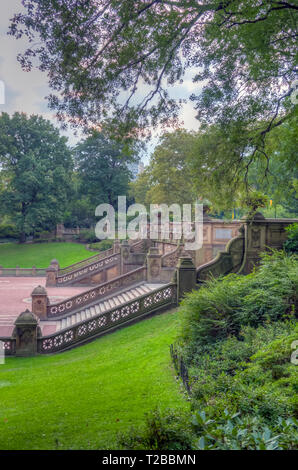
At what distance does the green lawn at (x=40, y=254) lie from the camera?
1671 inches

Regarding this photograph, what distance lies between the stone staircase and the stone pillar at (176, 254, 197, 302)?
415 cm

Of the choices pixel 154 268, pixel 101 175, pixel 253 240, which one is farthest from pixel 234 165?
pixel 101 175

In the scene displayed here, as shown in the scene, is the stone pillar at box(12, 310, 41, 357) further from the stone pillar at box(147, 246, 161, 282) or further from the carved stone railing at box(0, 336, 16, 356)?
the stone pillar at box(147, 246, 161, 282)

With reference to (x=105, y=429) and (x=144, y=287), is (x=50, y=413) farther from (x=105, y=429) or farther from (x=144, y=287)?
(x=144, y=287)

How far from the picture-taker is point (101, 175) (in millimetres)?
58844

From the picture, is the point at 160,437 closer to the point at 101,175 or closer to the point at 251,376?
the point at 251,376

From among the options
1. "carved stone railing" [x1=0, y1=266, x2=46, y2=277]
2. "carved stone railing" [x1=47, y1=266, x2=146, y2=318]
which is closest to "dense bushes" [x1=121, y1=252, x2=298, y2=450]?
"carved stone railing" [x1=47, y1=266, x2=146, y2=318]

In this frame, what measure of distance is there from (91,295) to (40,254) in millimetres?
28725

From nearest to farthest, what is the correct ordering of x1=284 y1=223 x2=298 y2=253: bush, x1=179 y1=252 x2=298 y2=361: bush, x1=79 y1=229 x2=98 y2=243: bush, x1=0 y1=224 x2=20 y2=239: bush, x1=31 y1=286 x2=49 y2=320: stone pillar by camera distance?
1. x1=179 y1=252 x2=298 y2=361: bush
2. x1=284 y1=223 x2=298 y2=253: bush
3. x1=31 y1=286 x2=49 y2=320: stone pillar
4. x1=0 y1=224 x2=20 y2=239: bush
5. x1=79 y1=229 x2=98 y2=243: bush

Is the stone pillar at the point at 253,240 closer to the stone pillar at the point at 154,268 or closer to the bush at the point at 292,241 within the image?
the bush at the point at 292,241

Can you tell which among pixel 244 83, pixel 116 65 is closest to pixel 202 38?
pixel 244 83

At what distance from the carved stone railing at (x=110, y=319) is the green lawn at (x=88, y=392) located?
818 mm

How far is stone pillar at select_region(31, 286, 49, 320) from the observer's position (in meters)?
17.6

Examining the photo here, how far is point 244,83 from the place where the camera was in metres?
8.84
